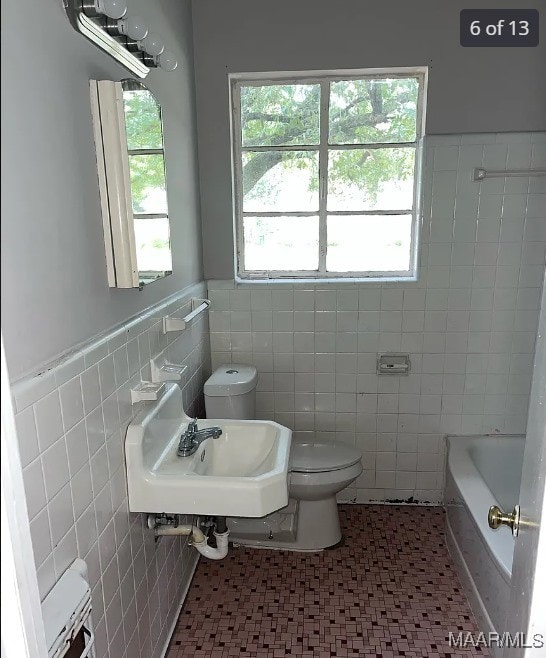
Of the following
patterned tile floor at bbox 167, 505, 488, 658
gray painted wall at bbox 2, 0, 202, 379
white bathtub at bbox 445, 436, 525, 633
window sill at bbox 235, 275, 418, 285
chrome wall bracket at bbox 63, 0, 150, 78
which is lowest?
patterned tile floor at bbox 167, 505, 488, 658

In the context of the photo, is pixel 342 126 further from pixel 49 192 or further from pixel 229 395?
pixel 49 192

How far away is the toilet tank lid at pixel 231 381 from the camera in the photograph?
228 cm

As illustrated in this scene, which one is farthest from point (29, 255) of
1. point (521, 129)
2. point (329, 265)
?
point (521, 129)

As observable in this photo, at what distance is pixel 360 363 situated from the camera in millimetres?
2631

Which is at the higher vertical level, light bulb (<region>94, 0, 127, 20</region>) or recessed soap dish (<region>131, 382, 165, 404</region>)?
light bulb (<region>94, 0, 127, 20</region>)

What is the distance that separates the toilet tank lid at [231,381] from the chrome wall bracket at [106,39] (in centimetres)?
128

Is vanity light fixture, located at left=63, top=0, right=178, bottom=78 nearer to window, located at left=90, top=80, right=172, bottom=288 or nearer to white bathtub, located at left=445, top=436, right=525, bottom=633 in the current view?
window, located at left=90, top=80, right=172, bottom=288

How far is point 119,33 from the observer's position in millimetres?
1284

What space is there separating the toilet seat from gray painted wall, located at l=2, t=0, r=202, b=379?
1.20m

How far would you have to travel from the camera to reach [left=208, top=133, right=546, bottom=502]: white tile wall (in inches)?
94.7

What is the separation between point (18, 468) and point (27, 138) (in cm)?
69

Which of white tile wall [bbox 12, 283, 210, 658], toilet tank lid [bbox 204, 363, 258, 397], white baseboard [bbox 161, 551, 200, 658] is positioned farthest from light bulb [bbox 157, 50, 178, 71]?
white baseboard [bbox 161, 551, 200, 658]

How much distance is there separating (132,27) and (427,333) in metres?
1.89

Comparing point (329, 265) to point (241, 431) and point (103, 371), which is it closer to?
point (241, 431)
